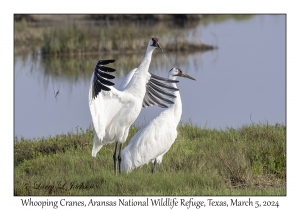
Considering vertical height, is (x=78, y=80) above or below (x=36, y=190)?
above

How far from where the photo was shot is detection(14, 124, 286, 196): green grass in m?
7.16

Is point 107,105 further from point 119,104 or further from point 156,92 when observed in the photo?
point 156,92

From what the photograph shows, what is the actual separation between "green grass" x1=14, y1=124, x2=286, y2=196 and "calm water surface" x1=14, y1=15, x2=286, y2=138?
4.01ft

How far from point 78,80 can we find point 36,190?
10.1m

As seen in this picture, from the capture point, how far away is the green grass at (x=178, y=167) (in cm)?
716

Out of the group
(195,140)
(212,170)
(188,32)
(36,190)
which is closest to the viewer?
(36,190)

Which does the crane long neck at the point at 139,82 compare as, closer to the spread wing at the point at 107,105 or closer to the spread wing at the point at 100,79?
the spread wing at the point at 107,105

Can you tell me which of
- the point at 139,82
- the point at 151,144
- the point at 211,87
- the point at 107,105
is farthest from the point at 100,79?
the point at 211,87

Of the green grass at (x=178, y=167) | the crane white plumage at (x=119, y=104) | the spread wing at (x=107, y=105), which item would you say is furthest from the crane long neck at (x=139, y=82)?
the green grass at (x=178, y=167)

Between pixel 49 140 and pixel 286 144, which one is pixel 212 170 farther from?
pixel 49 140

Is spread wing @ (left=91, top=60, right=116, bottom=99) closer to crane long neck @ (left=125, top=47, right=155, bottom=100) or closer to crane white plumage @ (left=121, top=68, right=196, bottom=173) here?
crane long neck @ (left=125, top=47, right=155, bottom=100)

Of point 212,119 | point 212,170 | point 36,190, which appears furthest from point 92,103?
point 212,119

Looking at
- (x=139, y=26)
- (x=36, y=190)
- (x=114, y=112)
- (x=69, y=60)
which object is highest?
(x=139, y=26)

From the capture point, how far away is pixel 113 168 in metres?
8.58
